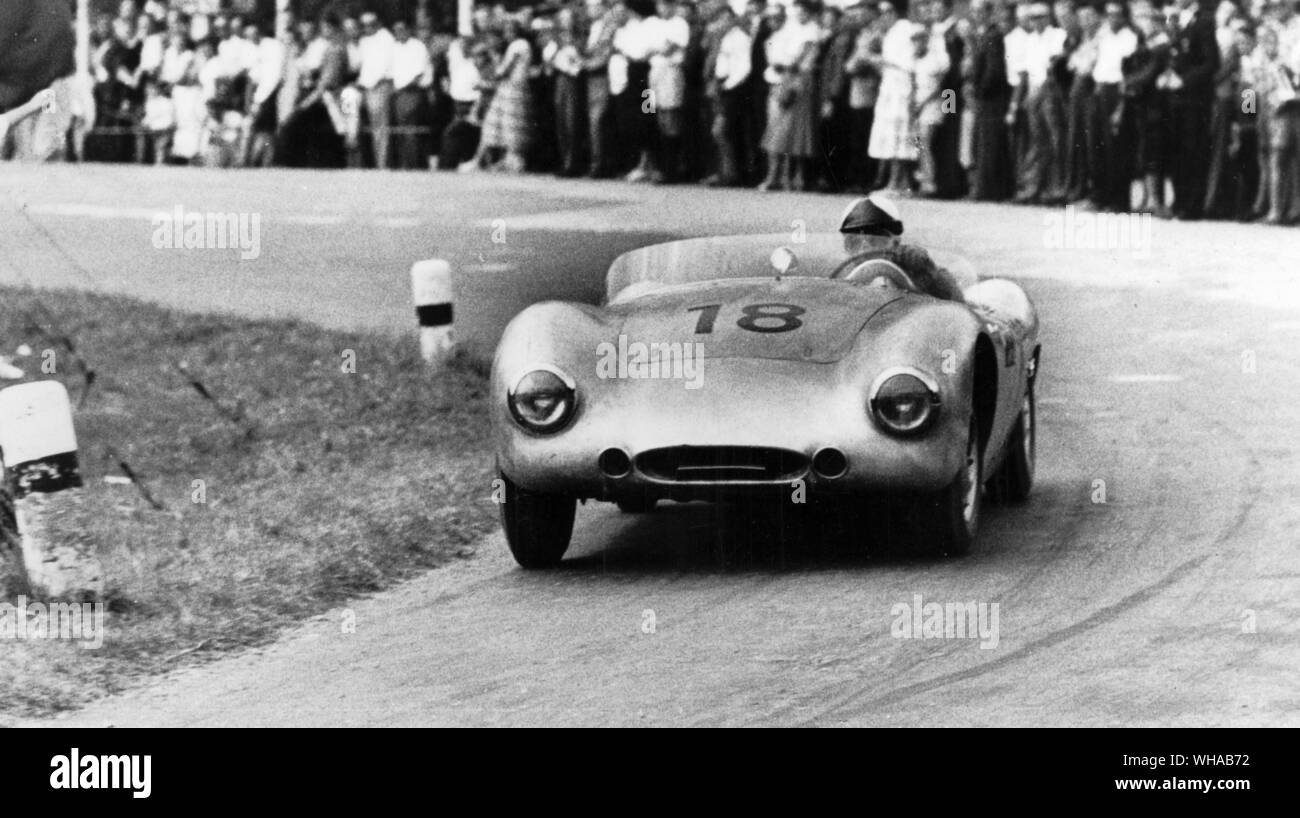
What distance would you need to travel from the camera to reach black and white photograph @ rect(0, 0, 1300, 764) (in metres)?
7.46

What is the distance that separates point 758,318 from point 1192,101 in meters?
12.1

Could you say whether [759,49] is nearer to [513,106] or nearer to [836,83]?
[836,83]

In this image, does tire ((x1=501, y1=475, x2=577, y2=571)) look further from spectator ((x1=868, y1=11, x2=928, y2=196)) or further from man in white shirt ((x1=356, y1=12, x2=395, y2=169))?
man in white shirt ((x1=356, y1=12, x2=395, y2=169))

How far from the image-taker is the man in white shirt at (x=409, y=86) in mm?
28672

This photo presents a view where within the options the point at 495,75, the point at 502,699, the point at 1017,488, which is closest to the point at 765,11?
the point at 495,75

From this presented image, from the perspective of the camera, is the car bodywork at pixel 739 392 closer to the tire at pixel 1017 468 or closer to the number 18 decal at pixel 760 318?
the number 18 decal at pixel 760 318

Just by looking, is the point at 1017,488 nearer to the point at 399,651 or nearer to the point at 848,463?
the point at 848,463

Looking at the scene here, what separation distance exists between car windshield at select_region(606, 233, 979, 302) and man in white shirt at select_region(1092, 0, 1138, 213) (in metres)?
11.5

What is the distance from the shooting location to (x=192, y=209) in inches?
993

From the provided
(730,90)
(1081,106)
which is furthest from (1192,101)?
(730,90)

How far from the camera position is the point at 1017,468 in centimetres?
1024

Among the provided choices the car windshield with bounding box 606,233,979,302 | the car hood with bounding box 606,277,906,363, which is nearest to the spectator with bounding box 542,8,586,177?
the car windshield with bounding box 606,233,979,302

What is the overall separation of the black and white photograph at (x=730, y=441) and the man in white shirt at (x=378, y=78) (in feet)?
22.3
